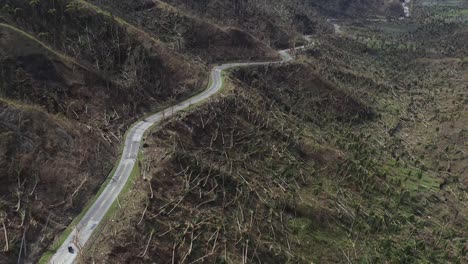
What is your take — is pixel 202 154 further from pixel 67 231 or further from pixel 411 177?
pixel 411 177

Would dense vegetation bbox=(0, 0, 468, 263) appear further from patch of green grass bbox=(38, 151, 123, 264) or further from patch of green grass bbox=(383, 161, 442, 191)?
patch of green grass bbox=(38, 151, 123, 264)

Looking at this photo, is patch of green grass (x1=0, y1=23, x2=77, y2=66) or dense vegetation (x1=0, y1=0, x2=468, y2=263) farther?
patch of green grass (x1=0, y1=23, x2=77, y2=66)

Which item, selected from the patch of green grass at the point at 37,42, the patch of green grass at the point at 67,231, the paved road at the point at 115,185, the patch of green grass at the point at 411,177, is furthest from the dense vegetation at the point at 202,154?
the paved road at the point at 115,185

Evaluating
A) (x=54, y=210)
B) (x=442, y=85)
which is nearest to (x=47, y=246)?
(x=54, y=210)

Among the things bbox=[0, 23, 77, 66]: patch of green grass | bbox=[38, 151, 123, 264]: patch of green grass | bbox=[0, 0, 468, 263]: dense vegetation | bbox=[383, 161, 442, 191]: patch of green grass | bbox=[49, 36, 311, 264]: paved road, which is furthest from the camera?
bbox=[383, 161, 442, 191]: patch of green grass

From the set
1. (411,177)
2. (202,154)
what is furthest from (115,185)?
(411,177)

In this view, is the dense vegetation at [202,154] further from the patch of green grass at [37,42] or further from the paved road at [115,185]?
the paved road at [115,185]

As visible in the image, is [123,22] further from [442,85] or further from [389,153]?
[442,85]

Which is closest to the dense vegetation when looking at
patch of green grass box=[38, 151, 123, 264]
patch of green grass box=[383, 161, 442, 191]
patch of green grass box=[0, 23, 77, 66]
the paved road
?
patch of green grass box=[0, 23, 77, 66]
